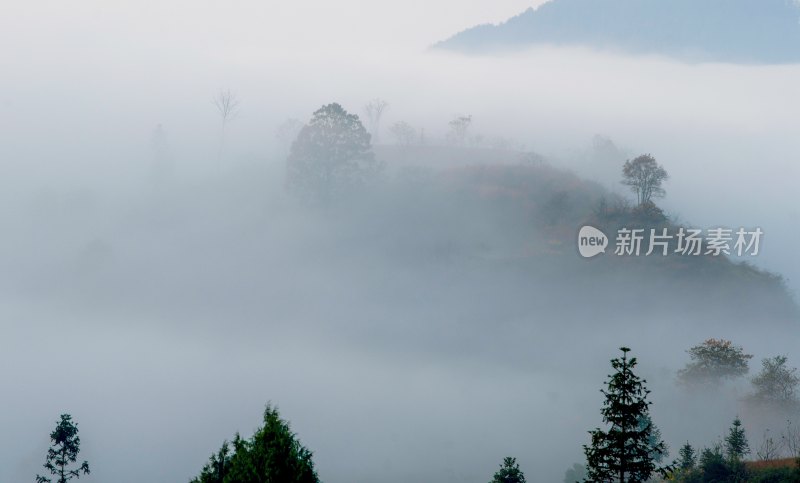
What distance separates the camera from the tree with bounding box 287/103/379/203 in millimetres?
121000

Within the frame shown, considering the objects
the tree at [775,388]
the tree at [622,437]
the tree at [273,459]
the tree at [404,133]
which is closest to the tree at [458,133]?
the tree at [404,133]

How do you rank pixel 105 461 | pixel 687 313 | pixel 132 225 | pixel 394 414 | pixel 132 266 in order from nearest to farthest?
pixel 105 461 → pixel 394 414 → pixel 687 313 → pixel 132 266 → pixel 132 225

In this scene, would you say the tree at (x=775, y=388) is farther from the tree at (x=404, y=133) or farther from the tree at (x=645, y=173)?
the tree at (x=404, y=133)

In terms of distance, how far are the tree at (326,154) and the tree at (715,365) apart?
71683 mm

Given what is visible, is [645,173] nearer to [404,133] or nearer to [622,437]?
[404,133]

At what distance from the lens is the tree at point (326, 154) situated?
121000mm

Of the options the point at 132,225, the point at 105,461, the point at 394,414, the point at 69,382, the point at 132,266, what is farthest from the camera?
the point at 132,225

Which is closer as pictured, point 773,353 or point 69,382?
point 69,382

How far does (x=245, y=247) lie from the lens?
12338cm

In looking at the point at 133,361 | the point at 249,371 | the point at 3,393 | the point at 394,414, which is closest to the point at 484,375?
the point at 394,414

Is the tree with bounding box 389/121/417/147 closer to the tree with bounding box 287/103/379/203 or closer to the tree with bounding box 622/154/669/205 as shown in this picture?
the tree with bounding box 287/103/379/203

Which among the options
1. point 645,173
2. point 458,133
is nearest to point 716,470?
point 645,173

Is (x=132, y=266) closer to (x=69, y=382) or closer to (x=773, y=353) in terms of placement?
(x=69, y=382)

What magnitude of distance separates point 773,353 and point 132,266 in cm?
11119
